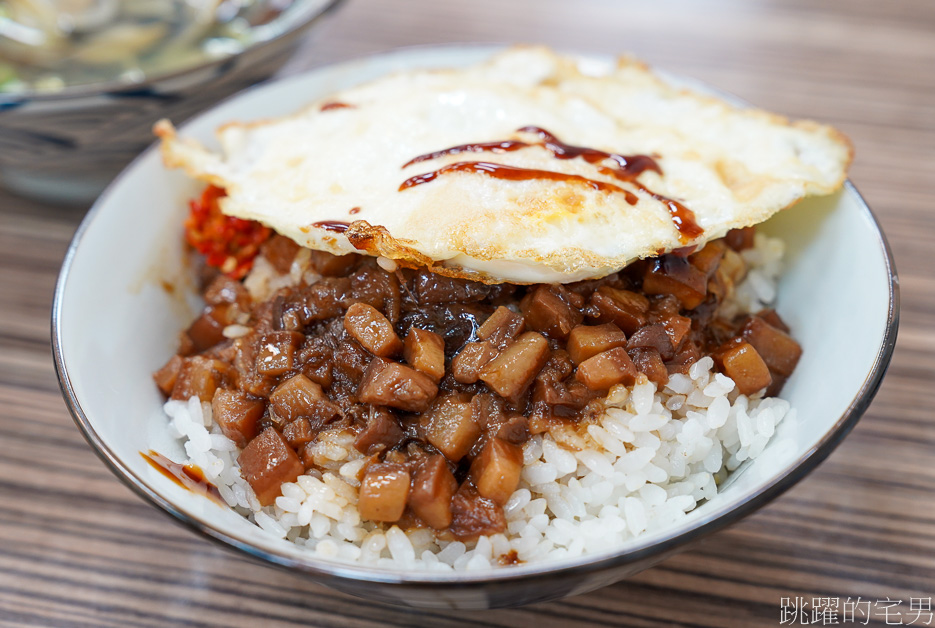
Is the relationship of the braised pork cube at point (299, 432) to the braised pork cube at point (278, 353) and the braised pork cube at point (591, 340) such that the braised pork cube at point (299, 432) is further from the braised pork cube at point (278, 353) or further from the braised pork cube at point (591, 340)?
the braised pork cube at point (591, 340)

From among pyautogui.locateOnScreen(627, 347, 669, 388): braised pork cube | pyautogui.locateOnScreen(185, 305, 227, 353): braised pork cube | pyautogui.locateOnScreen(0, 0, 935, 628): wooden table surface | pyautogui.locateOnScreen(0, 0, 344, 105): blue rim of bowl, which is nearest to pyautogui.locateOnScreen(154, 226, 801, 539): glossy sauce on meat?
pyautogui.locateOnScreen(627, 347, 669, 388): braised pork cube

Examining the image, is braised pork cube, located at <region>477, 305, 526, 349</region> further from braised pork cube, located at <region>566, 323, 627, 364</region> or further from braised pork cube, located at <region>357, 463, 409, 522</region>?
braised pork cube, located at <region>357, 463, 409, 522</region>

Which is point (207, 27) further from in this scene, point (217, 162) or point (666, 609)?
point (666, 609)

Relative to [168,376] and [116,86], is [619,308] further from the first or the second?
[116,86]

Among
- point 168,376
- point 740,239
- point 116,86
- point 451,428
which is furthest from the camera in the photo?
point 116,86

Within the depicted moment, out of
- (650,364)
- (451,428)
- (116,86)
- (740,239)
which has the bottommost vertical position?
(451,428)

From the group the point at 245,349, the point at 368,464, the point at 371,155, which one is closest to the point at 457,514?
the point at 368,464

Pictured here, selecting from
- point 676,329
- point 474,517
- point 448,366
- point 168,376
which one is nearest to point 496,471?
point 474,517
